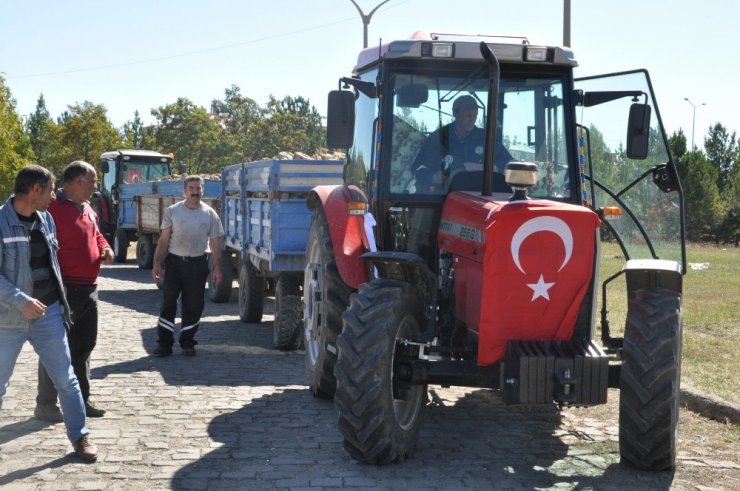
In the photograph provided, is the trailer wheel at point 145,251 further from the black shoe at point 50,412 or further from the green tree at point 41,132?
the green tree at point 41,132

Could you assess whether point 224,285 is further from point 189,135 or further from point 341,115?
point 189,135

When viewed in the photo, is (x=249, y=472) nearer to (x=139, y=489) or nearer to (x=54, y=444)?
(x=139, y=489)

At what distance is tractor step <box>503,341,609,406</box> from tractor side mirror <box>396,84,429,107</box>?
195cm

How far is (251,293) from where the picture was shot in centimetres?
1243

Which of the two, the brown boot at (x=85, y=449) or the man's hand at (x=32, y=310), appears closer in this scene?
the man's hand at (x=32, y=310)

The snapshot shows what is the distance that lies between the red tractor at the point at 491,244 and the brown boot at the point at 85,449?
1484mm

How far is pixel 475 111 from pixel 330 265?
5.52ft

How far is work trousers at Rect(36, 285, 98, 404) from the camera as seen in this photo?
7.06m

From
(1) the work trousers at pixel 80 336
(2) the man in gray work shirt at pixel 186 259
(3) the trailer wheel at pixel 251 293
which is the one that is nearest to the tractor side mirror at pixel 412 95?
(1) the work trousers at pixel 80 336

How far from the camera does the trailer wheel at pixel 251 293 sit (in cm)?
1228

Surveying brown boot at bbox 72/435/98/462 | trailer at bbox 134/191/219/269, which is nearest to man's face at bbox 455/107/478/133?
brown boot at bbox 72/435/98/462

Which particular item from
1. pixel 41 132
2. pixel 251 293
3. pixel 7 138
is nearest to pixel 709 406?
pixel 251 293

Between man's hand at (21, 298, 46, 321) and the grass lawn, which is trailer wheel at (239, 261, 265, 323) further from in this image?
man's hand at (21, 298, 46, 321)

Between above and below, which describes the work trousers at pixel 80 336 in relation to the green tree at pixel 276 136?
below
